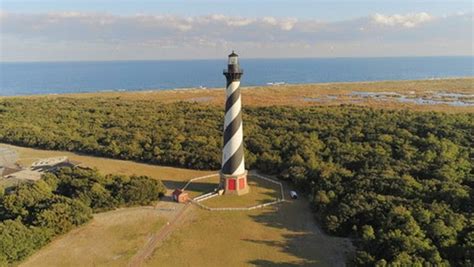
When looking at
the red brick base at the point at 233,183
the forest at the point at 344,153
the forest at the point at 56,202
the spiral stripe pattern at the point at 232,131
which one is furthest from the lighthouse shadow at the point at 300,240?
the forest at the point at 56,202

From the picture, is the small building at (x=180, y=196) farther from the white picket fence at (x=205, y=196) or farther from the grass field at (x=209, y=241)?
the grass field at (x=209, y=241)

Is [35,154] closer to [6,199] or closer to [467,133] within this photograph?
[6,199]

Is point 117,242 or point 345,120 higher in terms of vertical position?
point 345,120

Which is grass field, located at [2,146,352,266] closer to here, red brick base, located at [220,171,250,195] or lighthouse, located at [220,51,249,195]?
red brick base, located at [220,171,250,195]

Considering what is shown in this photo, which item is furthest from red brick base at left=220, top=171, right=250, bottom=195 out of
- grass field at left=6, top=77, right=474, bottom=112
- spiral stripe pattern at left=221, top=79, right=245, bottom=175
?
grass field at left=6, top=77, right=474, bottom=112

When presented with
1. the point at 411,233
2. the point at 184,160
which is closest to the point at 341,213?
the point at 411,233
